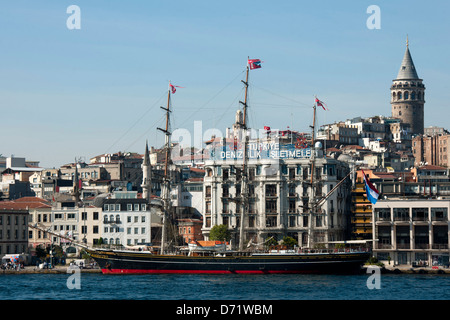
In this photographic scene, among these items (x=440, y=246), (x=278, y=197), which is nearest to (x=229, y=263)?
(x=278, y=197)

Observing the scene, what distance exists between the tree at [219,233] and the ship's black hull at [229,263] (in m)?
15.5

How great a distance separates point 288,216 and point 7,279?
4131 cm

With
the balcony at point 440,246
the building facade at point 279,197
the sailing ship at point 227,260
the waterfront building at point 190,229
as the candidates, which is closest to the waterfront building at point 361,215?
the building facade at point 279,197

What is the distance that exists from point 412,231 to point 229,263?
23358 millimetres

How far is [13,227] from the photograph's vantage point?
357ft

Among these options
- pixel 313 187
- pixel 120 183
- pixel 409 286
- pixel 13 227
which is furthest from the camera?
pixel 120 183

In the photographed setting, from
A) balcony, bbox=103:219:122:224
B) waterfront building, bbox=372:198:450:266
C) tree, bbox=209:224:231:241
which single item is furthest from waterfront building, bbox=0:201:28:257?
waterfront building, bbox=372:198:450:266

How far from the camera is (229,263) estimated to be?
90.0 m

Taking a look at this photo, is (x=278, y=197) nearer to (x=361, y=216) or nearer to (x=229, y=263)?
(x=361, y=216)

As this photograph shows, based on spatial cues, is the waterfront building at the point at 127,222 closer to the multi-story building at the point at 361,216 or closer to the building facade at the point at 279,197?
the building facade at the point at 279,197

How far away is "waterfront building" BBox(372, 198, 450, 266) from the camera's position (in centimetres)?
9700

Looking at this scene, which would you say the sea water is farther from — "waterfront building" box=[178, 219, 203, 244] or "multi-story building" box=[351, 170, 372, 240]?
"waterfront building" box=[178, 219, 203, 244]
